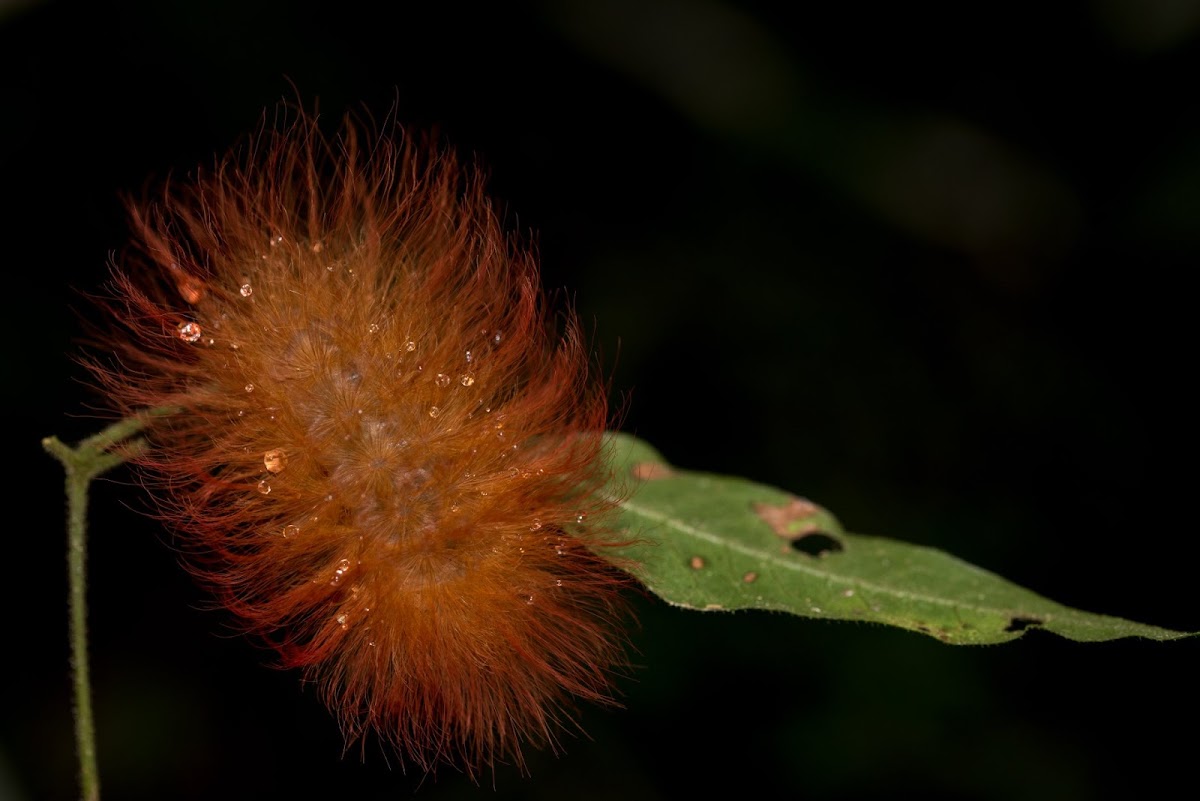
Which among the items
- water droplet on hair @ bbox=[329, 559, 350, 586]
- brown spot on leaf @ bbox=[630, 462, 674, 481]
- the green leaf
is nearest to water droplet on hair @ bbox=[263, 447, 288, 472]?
water droplet on hair @ bbox=[329, 559, 350, 586]

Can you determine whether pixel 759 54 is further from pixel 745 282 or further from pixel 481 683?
pixel 481 683

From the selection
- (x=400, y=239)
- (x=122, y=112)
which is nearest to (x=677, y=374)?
(x=122, y=112)

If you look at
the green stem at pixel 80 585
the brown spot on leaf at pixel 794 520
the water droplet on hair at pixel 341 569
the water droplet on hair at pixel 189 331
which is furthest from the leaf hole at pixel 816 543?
the green stem at pixel 80 585

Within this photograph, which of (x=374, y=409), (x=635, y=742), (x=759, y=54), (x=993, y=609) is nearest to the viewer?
(x=374, y=409)

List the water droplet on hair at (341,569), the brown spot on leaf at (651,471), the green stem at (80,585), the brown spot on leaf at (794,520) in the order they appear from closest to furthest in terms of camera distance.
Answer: the green stem at (80,585) < the water droplet on hair at (341,569) < the brown spot on leaf at (794,520) < the brown spot on leaf at (651,471)

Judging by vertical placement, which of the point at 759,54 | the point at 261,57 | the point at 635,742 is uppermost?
the point at 759,54

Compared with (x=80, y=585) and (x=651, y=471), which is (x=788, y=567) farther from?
(x=80, y=585)

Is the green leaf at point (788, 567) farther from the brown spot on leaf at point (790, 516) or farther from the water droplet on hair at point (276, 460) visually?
the water droplet on hair at point (276, 460)
